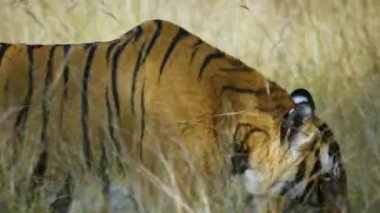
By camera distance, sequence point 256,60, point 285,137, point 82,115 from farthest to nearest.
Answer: point 256,60, point 82,115, point 285,137

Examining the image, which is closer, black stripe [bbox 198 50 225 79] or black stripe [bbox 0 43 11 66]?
black stripe [bbox 198 50 225 79]

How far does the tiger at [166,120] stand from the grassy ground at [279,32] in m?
0.60

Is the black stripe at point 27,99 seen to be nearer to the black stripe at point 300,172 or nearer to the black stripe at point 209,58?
the black stripe at point 209,58

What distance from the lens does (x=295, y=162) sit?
4.12 m

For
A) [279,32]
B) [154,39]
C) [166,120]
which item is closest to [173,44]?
[154,39]

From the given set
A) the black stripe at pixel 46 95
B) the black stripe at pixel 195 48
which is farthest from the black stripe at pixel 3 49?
the black stripe at pixel 195 48

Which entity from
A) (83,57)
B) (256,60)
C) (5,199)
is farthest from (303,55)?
(5,199)

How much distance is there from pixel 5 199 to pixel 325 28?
1658 mm

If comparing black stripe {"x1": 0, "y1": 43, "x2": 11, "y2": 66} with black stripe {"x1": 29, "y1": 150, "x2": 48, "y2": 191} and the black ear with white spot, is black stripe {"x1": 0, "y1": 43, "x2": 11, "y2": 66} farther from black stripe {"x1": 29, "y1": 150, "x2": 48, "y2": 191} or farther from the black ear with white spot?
the black ear with white spot

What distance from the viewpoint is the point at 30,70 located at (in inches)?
176

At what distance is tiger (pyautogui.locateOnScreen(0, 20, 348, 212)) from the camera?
13.5 ft

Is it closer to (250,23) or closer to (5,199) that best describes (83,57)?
(5,199)

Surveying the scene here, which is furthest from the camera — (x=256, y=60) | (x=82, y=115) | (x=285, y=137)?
(x=256, y=60)

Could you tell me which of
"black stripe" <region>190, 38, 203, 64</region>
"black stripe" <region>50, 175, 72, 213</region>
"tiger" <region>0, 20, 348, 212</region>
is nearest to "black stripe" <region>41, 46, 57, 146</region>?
"tiger" <region>0, 20, 348, 212</region>
